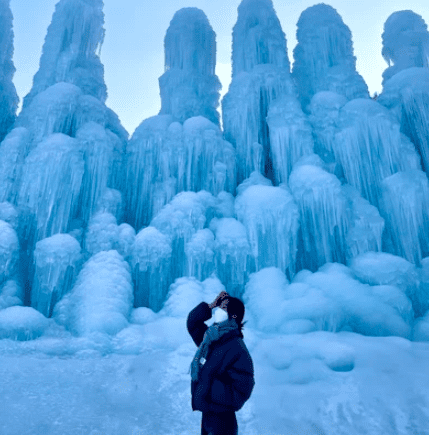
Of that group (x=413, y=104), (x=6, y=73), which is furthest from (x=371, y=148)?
(x=6, y=73)

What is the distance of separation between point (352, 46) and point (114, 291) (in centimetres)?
1420

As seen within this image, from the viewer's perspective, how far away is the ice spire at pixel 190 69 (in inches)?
592

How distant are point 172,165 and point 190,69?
6.32 metres

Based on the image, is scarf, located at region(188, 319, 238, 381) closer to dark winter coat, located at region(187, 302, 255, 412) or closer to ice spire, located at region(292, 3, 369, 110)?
dark winter coat, located at region(187, 302, 255, 412)

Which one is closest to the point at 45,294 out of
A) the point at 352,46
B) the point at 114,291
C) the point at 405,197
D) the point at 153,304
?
the point at 114,291

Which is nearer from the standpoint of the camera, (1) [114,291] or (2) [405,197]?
(1) [114,291]

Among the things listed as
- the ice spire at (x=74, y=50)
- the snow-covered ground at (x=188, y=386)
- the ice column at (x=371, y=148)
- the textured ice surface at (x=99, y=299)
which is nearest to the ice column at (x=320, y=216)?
the ice column at (x=371, y=148)

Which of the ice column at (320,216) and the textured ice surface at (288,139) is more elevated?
the textured ice surface at (288,139)

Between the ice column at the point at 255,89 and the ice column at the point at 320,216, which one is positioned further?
the ice column at the point at 255,89

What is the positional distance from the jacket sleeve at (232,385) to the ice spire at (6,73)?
553 inches

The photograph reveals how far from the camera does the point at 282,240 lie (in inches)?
383

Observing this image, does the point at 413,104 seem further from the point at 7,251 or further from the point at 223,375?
the point at 7,251

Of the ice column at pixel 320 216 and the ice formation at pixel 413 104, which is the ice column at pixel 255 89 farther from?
the ice formation at pixel 413 104

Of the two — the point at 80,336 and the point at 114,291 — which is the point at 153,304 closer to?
the point at 114,291
